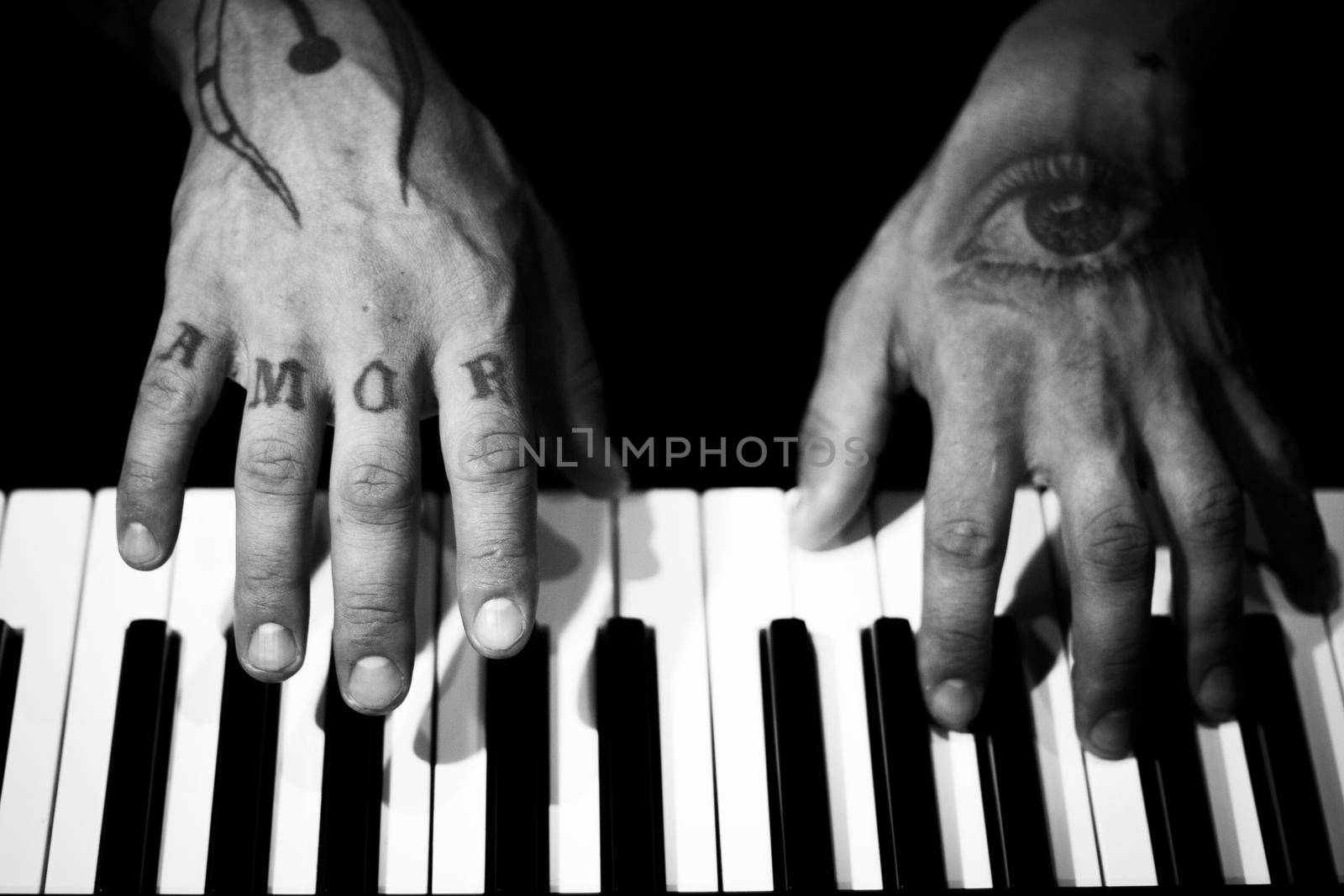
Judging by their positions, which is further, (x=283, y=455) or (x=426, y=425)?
(x=426, y=425)

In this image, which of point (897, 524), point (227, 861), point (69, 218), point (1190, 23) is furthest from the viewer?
point (69, 218)

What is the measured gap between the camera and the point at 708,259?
156 cm

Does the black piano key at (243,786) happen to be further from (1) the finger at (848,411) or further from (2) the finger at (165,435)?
(1) the finger at (848,411)

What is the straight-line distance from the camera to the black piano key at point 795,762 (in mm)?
956

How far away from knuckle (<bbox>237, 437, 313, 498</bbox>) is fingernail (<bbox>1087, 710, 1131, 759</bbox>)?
83cm

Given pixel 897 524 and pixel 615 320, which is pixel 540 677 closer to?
pixel 897 524

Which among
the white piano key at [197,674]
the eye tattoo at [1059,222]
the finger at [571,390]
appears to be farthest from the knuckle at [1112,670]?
the white piano key at [197,674]

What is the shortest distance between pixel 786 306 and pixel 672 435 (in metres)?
0.28

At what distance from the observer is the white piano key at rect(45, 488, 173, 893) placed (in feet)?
3.17

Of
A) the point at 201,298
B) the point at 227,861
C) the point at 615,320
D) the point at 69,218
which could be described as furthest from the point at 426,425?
the point at 227,861

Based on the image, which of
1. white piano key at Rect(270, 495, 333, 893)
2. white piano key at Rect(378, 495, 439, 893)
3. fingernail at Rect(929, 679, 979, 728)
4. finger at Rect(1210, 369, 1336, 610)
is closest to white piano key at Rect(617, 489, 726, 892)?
fingernail at Rect(929, 679, 979, 728)

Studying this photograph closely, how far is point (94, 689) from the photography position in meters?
1.01

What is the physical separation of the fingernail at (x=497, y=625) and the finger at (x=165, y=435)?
0.32 metres

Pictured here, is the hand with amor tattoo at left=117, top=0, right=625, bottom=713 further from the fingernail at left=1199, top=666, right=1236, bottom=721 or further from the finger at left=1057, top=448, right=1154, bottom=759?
the fingernail at left=1199, top=666, right=1236, bottom=721
